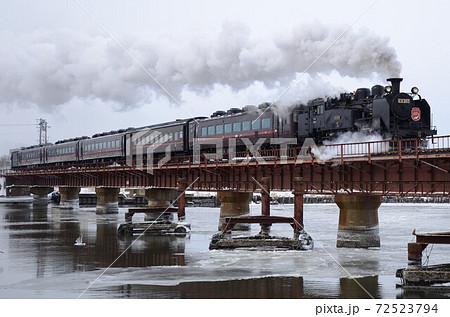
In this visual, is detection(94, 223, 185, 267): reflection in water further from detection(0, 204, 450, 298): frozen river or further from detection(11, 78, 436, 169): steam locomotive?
detection(11, 78, 436, 169): steam locomotive

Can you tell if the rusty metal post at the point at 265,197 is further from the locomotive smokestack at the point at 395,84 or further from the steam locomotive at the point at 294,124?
the locomotive smokestack at the point at 395,84

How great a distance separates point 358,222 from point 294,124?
8.81 meters

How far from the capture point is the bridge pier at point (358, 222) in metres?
34.9

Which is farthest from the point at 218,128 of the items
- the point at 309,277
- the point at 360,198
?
the point at 309,277

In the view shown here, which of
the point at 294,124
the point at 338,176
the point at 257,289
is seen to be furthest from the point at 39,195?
the point at 257,289

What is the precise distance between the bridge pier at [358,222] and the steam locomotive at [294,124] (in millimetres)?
3851

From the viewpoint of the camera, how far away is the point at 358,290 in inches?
877

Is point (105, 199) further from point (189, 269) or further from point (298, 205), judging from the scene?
point (189, 269)

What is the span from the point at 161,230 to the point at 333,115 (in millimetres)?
14939

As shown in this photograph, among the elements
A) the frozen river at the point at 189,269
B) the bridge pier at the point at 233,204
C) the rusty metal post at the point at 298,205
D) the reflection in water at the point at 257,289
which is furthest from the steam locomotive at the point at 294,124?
the reflection in water at the point at 257,289

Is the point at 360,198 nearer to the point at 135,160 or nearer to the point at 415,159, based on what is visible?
the point at 415,159

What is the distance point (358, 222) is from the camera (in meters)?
35.1

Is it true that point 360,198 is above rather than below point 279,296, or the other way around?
above

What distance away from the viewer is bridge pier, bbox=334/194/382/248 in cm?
3491
